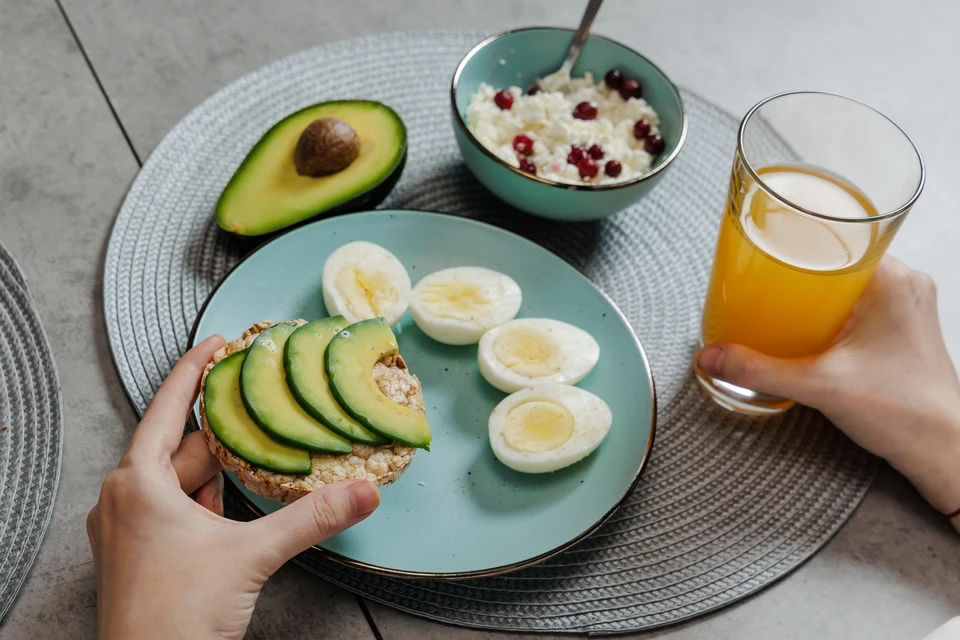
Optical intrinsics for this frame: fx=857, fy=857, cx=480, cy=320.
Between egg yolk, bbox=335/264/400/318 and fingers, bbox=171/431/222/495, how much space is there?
1.25ft

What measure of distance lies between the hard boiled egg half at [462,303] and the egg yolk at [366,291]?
49 millimetres

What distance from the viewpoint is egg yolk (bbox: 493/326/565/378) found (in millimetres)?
1540

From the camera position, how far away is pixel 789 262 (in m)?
1.43

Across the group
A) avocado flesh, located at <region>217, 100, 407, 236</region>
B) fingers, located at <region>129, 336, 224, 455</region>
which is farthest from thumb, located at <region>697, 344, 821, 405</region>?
fingers, located at <region>129, 336, 224, 455</region>

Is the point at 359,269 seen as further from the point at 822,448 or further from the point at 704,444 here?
the point at 822,448

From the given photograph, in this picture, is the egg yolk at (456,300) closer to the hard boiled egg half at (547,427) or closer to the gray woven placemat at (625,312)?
the hard boiled egg half at (547,427)

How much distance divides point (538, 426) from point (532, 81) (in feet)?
3.03

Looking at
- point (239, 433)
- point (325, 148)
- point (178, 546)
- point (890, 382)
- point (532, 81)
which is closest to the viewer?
point (178, 546)

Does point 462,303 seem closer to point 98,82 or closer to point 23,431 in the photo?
point 23,431

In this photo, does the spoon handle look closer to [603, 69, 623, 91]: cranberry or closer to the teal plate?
[603, 69, 623, 91]: cranberry

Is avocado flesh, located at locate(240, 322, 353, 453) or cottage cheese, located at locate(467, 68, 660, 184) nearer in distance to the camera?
avocado flesh, located at locate(240, 322, 353, 453)

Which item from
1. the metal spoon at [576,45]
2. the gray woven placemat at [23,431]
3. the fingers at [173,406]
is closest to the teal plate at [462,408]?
the fingers at [173,406]

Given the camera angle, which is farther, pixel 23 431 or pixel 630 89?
pixel 630 89

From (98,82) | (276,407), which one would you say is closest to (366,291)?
(276,407)
